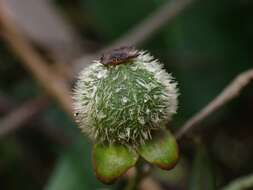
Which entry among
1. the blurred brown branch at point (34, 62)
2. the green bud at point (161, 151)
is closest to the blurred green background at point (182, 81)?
the blurred brown branch at point (34, 62)

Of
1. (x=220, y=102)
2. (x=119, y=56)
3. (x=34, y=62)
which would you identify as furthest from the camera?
(x=34, y=62)

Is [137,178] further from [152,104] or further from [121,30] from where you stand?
[121,30]

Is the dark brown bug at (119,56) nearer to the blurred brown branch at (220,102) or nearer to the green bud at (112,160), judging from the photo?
the green bud at (112,160)

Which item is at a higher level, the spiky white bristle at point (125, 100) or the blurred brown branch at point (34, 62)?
the blurred brown branch at point (34, 62)

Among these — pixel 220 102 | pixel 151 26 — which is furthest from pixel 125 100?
pixel 151 26

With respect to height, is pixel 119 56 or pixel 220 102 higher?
pixel 220 102

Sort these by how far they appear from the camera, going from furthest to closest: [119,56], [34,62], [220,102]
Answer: [34,62], [220,102], [119,56]

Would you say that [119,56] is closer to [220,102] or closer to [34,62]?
[220,102]
